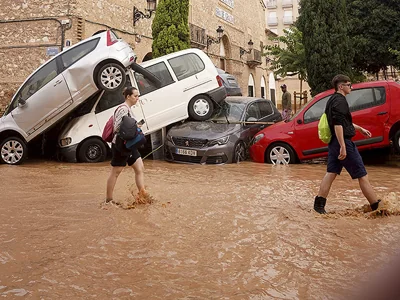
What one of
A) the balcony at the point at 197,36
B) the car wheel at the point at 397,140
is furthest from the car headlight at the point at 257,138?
the balcony at the point at 197,36

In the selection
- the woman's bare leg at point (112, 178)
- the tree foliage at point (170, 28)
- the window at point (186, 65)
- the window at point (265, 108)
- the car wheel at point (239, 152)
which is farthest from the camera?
the tree foliage at point (170, 28)

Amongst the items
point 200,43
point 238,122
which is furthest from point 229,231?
point 200,43

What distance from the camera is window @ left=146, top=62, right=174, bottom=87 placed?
1063 centimetres

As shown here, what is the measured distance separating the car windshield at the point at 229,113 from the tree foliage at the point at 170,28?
494cm

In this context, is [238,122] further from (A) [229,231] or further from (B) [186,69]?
(A) [229,231]

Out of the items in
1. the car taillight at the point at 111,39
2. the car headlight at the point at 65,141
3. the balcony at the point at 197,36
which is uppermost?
the balcony at the point at 197,36

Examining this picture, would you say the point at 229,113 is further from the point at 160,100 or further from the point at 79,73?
the point at 79,73

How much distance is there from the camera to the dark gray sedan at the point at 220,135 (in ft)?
31.5

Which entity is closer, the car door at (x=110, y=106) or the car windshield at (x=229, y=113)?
the car door at (x=110, y=106)

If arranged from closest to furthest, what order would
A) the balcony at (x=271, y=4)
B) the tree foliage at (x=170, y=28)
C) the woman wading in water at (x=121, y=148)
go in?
the woman wading in water at (x=121, y=148) → the tree foliage at (x=170, y=28) → the balcony at (x=271, y=4)

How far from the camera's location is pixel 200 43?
73.0 ft

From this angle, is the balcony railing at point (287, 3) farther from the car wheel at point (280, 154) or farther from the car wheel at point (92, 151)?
the car wheel at point (92, 151)

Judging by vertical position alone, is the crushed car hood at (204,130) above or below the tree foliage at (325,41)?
below

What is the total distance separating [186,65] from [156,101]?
118 cm
